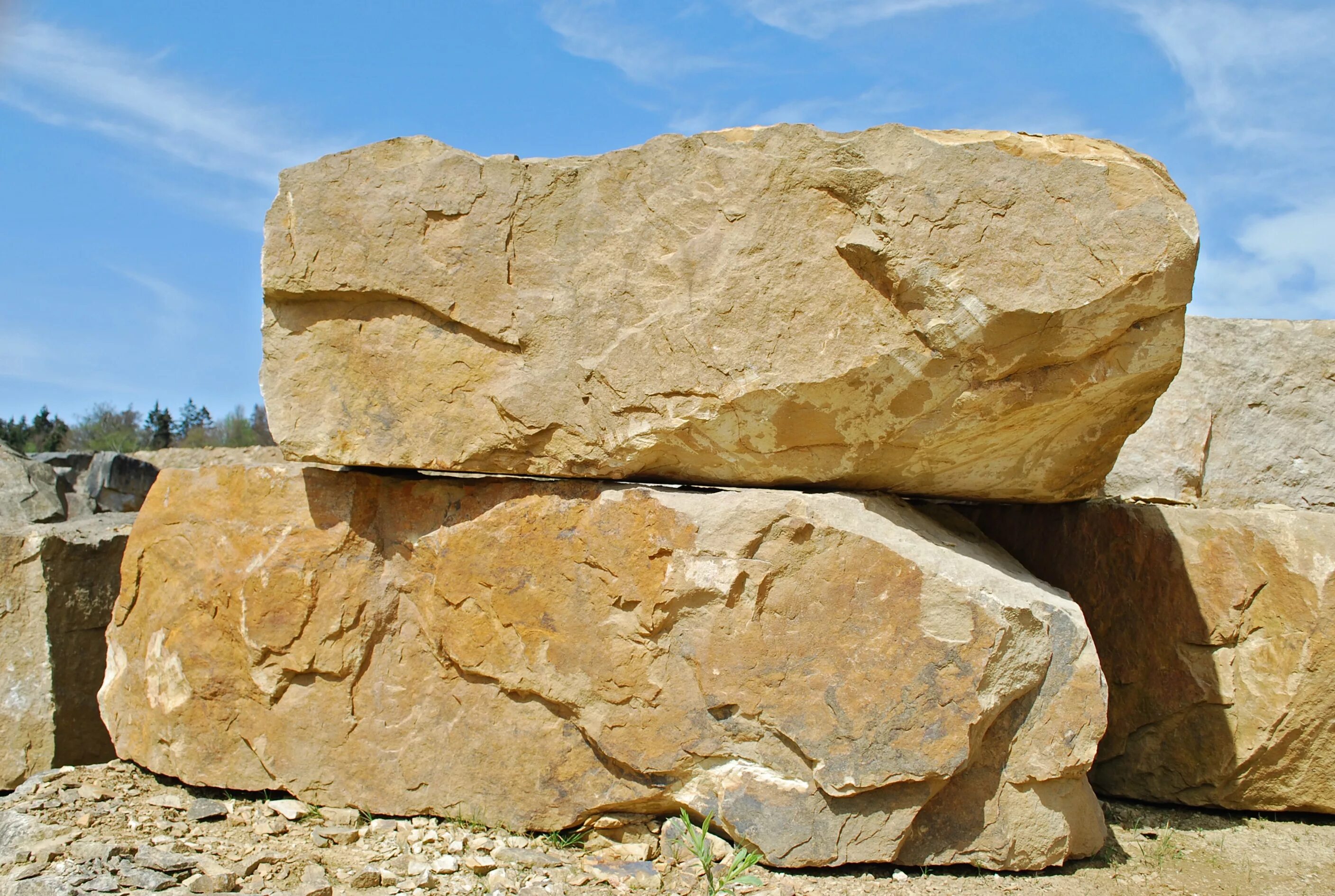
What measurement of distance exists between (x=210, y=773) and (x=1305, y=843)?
2933mm

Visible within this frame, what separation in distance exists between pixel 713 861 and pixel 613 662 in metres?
0.53

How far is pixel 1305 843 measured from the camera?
2.78m

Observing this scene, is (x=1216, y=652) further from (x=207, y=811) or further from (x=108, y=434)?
(x=108, y=434)

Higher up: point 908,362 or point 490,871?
point 908,362

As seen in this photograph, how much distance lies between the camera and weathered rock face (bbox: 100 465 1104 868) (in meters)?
2.46

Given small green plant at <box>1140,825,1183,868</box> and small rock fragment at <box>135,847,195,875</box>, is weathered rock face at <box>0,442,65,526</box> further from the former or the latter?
small green plant at <box>1140,825,1183,868</box>

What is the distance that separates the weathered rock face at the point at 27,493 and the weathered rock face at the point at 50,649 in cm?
49

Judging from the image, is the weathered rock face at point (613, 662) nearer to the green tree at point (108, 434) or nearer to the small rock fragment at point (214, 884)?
the small rock fragment at point (214, 884)

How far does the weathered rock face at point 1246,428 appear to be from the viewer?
343cm

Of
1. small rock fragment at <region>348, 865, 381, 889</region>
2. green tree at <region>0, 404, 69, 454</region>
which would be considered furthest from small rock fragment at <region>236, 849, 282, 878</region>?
green tree at <region>0, 404, 69, 454</region>

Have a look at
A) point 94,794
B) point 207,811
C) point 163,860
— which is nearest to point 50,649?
point 94,794

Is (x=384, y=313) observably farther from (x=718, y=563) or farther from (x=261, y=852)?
(x=261, y=852)

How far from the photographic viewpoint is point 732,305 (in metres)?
2.51

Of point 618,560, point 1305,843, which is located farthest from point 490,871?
point 1305,843
